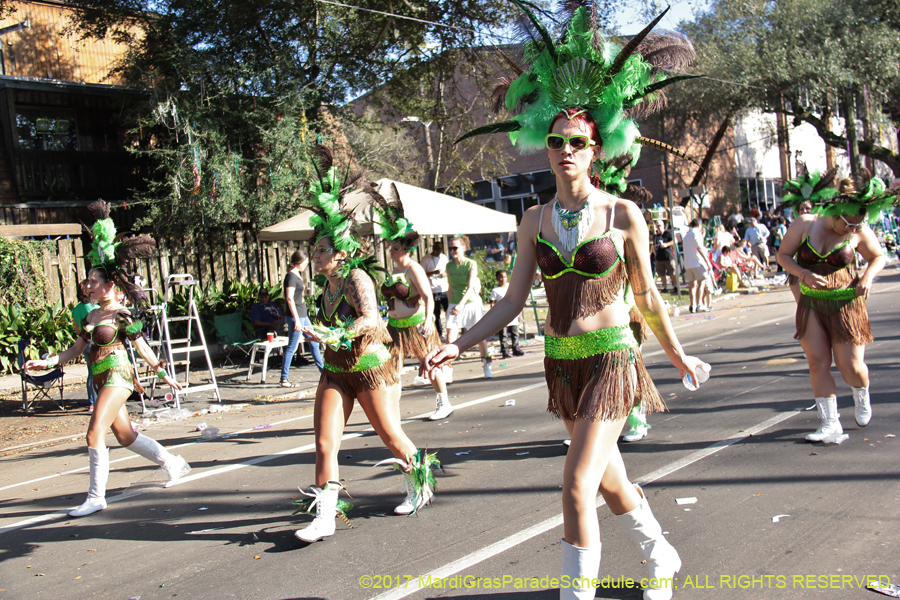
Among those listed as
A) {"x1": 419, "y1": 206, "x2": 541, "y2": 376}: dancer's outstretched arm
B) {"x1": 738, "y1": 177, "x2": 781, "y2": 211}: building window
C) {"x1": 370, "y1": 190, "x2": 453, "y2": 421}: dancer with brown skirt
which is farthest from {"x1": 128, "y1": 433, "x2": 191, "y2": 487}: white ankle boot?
{"x1": 738, "y1": 177, "x2": 781, "y2": 211}: building window

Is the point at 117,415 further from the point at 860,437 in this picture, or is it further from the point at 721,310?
the point at 721,310

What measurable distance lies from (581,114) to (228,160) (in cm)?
1367

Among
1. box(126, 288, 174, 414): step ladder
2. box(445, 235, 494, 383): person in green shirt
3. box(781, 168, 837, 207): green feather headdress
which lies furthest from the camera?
box(445, 235, 494, 383): person in green shirt

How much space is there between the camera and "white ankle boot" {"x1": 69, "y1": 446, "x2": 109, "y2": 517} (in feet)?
17.9

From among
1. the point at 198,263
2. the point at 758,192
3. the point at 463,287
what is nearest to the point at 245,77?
the point at 198,263

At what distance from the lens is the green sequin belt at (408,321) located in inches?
293

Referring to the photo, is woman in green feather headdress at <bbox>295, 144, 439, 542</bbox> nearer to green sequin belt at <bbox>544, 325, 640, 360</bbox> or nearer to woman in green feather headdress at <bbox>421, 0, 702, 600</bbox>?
woman in green feather headdress at <bbox>421, 0, 702, 600</bbox>

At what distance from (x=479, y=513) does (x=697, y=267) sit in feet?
A: 40.2

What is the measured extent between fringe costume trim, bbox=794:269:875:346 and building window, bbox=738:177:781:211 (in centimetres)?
3409

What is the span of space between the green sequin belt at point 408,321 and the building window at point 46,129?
14.5 m

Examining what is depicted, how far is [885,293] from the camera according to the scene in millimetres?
15961

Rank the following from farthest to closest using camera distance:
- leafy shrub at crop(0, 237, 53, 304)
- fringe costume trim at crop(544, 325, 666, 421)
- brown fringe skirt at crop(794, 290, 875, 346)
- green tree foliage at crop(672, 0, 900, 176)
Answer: green tree foliage at crop(672, 0, 900, 176)
leafy shrub at crop(0, 237, 53, 304)
brown fringe skirt at crop(794, 290, 875, 346)
fringe costume trim at crop(544, 325, 666, 421)

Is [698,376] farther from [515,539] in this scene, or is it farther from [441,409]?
[441,409]

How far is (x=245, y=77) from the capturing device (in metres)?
16.3
